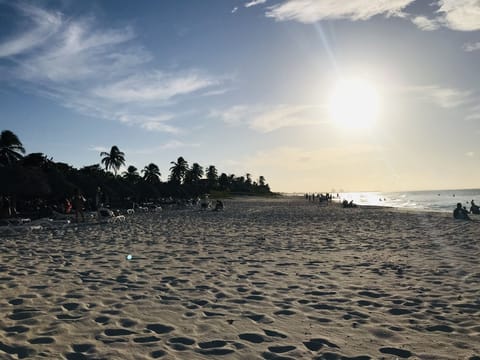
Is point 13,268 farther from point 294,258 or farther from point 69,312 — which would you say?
point 294,258

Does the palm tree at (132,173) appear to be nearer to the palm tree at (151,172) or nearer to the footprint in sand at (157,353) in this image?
the palm tree at (151,172)

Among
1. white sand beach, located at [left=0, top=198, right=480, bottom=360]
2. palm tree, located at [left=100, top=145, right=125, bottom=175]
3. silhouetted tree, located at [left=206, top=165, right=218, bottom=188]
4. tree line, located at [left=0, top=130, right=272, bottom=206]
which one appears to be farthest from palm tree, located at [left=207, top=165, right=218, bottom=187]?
white sand beach, located at [left=0, top=198, right=480, bottom=360]

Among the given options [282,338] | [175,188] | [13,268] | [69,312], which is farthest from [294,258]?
[175,188]

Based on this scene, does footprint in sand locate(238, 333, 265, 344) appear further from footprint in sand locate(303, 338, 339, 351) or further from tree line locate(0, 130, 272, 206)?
tree line locate(0, 130, 272, 206)

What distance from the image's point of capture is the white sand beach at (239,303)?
3598 millimetres

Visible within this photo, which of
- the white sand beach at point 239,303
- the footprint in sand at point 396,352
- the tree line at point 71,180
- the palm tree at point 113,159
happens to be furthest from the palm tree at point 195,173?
the footprint in sand at point 396,352

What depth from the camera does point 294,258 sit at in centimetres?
862

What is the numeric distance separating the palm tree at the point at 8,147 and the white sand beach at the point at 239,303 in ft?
122

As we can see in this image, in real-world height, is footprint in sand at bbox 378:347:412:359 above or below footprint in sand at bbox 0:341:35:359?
above

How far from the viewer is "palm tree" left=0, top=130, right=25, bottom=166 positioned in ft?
132

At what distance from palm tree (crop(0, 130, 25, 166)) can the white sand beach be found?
37.2m

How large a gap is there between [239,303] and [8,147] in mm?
44845

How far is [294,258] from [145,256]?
3737mm

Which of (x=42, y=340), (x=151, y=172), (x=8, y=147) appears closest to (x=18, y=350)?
(x=42, y=340)
